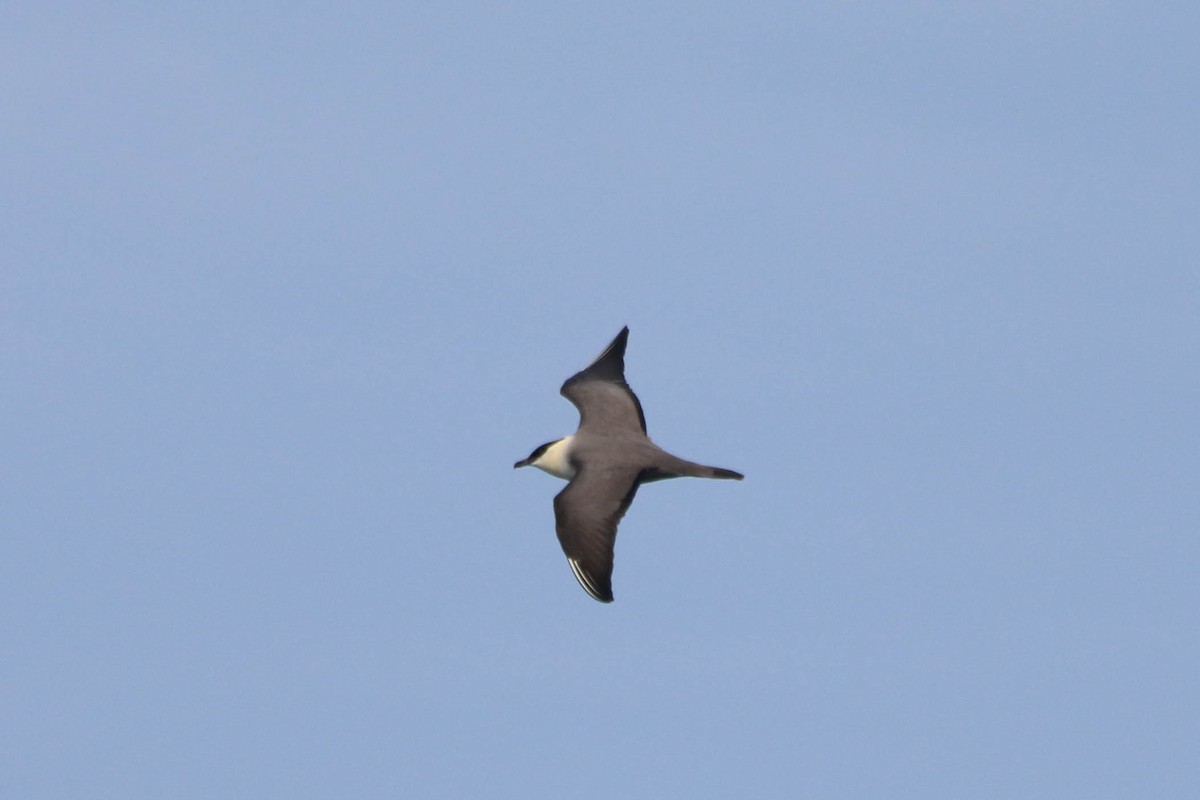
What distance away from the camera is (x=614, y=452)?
118 feet

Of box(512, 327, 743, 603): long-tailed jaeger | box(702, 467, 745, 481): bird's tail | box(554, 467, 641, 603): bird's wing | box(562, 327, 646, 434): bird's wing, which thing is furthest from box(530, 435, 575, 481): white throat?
box(702, 467, 745, 481): bird's tail

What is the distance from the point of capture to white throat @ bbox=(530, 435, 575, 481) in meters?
36.7

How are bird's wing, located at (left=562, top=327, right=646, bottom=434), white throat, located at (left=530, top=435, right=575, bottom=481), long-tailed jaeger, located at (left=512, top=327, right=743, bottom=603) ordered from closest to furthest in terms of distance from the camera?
long-tailed jaeger, located at (left=512, top=327, right=743, bottom=603) → white throat, located at (left=530, top=435, right=575, bottom=481) → bird's wing, located at (left=562, top=327, right=646, bottom=434)

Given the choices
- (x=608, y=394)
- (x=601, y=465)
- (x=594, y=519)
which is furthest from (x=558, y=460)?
(x=594, y=519)

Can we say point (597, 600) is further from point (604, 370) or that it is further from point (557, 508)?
point (604, 370)

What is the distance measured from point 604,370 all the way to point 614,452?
10.5ft

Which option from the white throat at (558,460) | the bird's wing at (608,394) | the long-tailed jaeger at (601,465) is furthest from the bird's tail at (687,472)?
the bird's wing at (608,394)

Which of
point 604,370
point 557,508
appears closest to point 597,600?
point 557,508

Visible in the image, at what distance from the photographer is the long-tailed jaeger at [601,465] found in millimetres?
33938

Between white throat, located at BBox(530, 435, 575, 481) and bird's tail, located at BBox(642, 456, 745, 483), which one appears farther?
white throat, located at BBox(530, 435, 575, 481)

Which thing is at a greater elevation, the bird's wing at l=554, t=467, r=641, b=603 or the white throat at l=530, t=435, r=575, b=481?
the white throat at l=530, t=435, r=575, b=481

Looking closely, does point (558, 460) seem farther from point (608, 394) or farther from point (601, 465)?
point (608, 394)

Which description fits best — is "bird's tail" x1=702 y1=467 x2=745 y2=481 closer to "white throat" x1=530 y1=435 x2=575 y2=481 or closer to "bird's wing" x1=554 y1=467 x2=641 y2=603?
"bird's wing" x1=554 y1=467 x2=641 y2=603

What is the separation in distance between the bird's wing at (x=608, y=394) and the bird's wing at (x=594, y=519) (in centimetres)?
223
